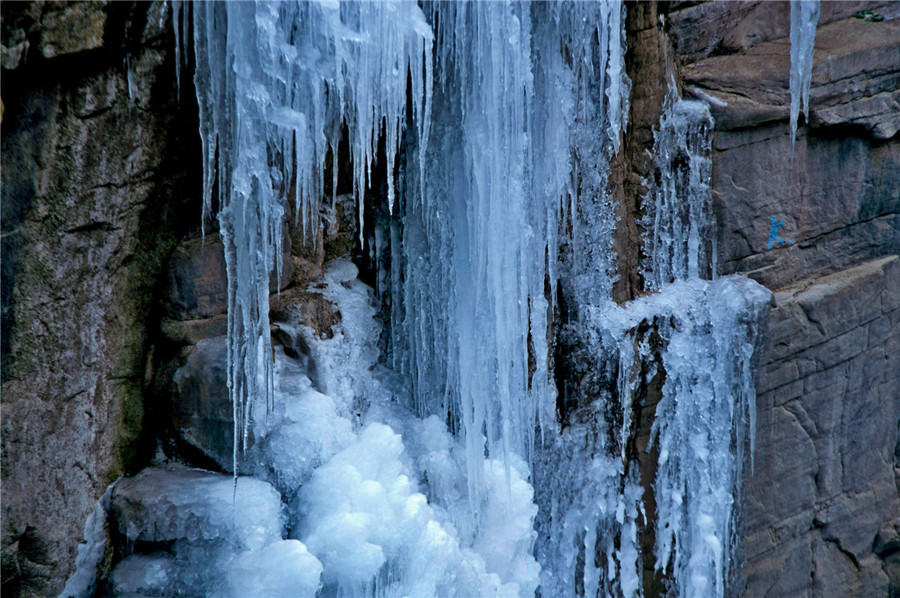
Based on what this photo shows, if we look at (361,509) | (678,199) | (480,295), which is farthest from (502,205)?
(361,509)

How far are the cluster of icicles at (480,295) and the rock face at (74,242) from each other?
0.24 meters

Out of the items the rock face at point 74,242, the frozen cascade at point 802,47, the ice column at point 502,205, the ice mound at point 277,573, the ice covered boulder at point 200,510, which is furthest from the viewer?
the frozen cascade at point 802,47

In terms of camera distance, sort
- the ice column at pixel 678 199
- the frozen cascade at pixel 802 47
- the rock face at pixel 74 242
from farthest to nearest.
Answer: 1. the ice column at pixel 678 199
2. the frozen cascade at pixel 802 47
3. the rock face at pixel 74 242

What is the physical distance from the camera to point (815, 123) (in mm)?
4441

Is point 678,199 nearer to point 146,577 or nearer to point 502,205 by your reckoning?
point 502,205

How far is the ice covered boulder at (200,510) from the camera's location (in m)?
3.12

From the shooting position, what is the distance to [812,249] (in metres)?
4.58

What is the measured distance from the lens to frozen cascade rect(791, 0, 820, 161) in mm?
4234

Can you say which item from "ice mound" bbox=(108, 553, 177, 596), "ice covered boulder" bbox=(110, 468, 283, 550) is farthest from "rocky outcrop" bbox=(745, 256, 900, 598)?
"ice mound" bbox=(108, 553, 177, 596)

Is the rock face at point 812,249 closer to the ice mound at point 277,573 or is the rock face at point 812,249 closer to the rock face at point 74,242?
the ice mound at point 277,573

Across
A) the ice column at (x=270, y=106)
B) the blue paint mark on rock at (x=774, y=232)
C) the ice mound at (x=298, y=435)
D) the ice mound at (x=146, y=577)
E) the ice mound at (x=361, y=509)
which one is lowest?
the ice mound at (x=146, y=577)

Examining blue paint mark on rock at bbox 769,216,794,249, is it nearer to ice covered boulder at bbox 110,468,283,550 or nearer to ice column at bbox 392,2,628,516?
ice column at bbox 392,2,628,516

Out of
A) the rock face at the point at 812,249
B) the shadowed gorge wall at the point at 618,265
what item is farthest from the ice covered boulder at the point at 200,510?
the rock face at the point at 812,249

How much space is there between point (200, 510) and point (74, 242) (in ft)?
3.79
